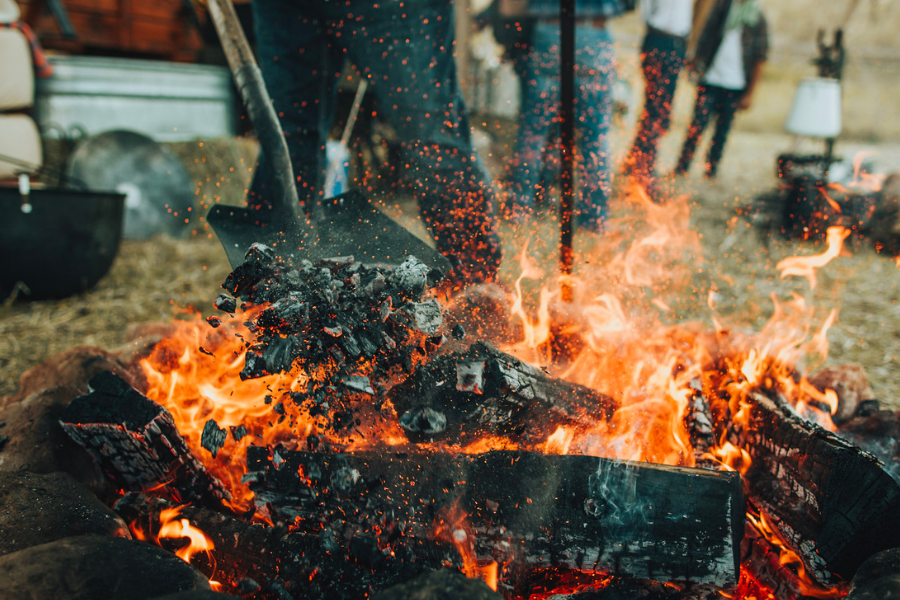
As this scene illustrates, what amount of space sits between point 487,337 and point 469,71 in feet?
16.4

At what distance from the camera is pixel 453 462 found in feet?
3.83

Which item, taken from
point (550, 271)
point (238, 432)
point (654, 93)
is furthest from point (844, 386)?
point (654, 93)

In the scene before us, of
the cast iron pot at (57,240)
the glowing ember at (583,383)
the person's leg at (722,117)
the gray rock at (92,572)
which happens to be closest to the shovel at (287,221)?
the glowing ember at (583,383)

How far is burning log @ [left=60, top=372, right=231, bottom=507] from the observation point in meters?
1.22

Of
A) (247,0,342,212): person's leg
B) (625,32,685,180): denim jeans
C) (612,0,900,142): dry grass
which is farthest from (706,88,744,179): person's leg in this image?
(612,0,900,142): dry grass

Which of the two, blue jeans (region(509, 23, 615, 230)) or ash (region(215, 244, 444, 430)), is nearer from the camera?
ash (region(215, 244, 444, 430))

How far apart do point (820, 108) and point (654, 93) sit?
6.99ft

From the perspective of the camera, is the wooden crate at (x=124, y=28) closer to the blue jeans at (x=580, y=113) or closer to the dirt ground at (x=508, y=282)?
the dirt ground at (x=508, y=282)

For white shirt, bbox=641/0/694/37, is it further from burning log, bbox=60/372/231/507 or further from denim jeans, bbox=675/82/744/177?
burning log, bbox=60/372/231/507

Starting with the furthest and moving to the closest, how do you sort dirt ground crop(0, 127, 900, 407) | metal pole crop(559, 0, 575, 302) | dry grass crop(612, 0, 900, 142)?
1. dry grass crop(612, 0, 900, 142)
2. dirt ground crop(0, 127, 900, 407)
3. metal pole crop(559, 0, 575, 302)

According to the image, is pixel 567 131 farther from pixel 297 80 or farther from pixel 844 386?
pixel 844 386

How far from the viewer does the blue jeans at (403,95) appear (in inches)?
78.3

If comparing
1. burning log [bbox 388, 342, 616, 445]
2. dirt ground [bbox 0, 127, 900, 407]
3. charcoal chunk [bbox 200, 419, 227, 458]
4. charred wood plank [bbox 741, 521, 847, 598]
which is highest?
burning log [bbox 388, 342, 616, 445]

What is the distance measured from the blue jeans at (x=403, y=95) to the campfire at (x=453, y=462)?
66 centimetres
